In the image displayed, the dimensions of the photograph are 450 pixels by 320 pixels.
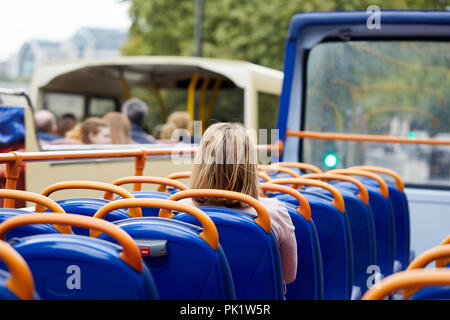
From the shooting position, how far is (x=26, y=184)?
20.1 ft

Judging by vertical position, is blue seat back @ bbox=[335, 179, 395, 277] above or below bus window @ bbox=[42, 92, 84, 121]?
below

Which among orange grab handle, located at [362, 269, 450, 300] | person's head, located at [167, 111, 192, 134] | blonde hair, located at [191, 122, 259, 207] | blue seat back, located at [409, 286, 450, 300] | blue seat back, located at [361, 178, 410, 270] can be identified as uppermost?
blonde hair, located at [191, 122, 259, 207]

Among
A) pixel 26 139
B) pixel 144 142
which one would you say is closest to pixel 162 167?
pixel 144 142

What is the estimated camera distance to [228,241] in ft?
7.96

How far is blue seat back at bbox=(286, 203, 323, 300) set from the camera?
3.16 metres

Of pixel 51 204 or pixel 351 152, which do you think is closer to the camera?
pixel 51 204

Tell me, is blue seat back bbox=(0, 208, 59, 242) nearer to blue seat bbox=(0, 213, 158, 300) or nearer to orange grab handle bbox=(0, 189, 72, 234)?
orange grab handle bbox=(0, 189, 72, 234)

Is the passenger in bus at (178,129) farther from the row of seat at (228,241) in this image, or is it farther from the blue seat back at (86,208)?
the blue seat back at (86,208)

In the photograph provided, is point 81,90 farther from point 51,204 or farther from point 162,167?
point 51,204

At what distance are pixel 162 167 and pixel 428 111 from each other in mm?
3486

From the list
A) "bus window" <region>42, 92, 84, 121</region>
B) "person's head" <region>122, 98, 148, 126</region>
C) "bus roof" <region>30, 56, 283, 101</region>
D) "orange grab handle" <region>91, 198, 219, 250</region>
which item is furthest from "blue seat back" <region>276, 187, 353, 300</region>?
"bus window" <region>42, 92, 84, 121</region>

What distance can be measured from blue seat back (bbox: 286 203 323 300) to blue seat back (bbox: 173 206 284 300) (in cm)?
62

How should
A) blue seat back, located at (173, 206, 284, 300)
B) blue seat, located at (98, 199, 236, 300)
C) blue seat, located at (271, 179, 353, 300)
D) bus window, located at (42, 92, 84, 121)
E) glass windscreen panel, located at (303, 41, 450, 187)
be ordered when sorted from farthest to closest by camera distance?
bus window, located at (42, 92, 84, 121)
glass windscreen panel, located at (303, 41, 450, 187)
blue seat, located at (271, 179, 353, 300)
blue seat back, located at (173, 206, 284, 300)
blue seat, located at (98, 199, 236, 300)

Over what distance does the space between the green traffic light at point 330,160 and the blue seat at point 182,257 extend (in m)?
5.08
